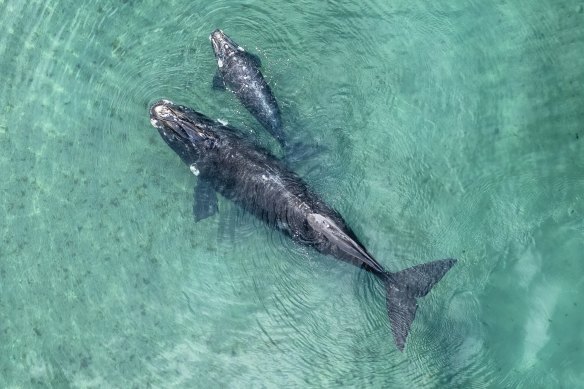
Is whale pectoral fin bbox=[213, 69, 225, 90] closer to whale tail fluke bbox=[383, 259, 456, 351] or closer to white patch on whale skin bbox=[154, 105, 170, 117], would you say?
white patch on whale skin bbox=[154, 105, 170, 117]

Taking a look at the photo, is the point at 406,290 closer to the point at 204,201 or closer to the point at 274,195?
the point at 274,195

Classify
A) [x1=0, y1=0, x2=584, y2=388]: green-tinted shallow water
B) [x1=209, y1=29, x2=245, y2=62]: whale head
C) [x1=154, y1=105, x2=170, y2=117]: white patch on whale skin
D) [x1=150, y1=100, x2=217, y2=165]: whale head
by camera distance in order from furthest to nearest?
[x1=209, y1=29, x2=245, y2=62]: whale head
[x1=154, y1=105, x2=170, y2=117]: white patch on whale skin
[x1=150, y1=100, x2=217, y2=165]: whale head
[x1=0, y1=0, x2=584, y2=388]: green-tinted shallow water

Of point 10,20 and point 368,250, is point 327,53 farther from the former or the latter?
point 10,20

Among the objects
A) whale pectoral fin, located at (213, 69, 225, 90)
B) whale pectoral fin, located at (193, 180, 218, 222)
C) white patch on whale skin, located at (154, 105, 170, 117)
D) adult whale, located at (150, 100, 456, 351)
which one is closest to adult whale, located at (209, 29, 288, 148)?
whale pectoral fin, located at (213, 69, 225, 90)

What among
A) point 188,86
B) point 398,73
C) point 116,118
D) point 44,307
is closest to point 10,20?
point 116,118

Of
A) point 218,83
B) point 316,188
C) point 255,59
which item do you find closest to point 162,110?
point 218,83
